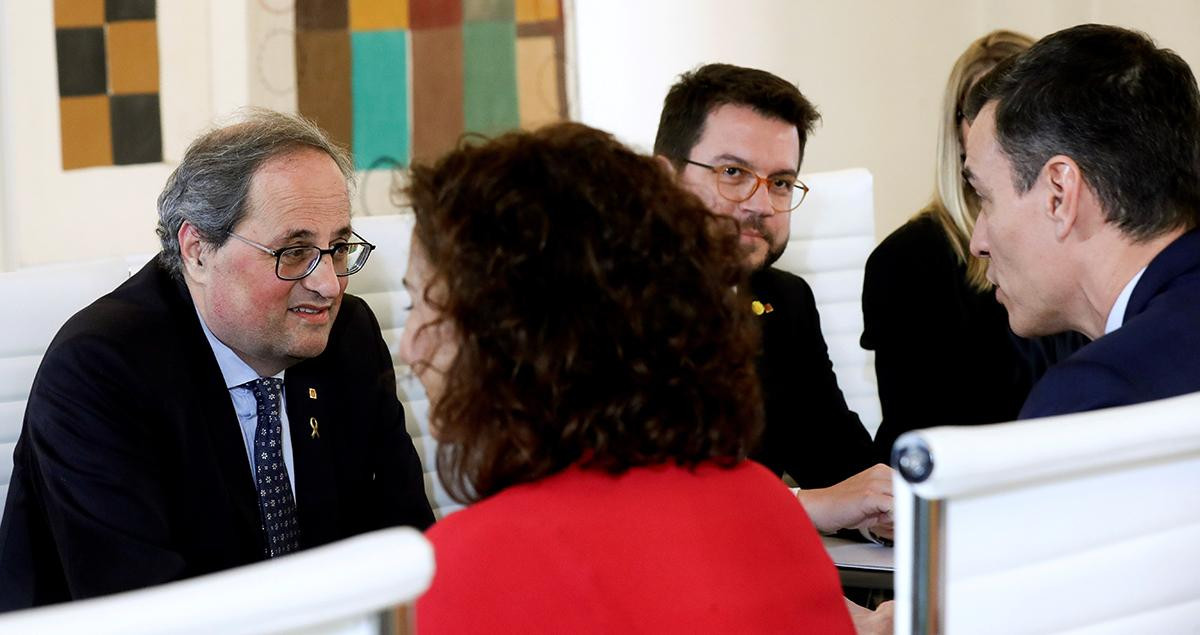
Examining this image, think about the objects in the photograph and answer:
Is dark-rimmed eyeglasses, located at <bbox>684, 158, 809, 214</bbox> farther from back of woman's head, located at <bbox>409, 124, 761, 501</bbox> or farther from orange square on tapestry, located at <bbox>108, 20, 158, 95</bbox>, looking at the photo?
orange square on tapestry, located at <bbox>108, 20, 158, 95</bbox>

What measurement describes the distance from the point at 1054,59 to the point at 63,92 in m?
3.14

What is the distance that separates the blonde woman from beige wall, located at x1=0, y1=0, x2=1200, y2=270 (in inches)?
69.8

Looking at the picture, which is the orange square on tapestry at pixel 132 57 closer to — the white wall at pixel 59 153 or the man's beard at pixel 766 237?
the white wall at pixel 59 153

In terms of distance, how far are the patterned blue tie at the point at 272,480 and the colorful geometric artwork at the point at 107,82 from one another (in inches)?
82.0

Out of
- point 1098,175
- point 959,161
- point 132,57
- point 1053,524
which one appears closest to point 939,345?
point 959,161

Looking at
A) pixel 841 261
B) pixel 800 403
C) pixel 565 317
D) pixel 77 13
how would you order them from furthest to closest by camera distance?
pixel 77 13, pixel 841 261, pixel 800 403, pixel 565 317

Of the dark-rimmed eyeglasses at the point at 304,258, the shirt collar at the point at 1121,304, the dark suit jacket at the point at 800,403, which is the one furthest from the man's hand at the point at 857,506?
the dark-rimmed eyeglasses at the point at 304,258

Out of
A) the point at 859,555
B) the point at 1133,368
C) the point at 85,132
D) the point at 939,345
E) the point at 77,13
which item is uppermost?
the point at 77,13

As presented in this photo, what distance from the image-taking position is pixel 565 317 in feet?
3.73

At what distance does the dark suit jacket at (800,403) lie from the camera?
2.60 m

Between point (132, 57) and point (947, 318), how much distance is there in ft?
8.36

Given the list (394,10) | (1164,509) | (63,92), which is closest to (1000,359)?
(1164,509)

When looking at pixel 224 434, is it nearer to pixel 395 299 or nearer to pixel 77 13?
pixel 395 299

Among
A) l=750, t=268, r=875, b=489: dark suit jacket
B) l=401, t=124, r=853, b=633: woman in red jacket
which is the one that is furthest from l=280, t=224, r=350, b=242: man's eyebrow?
l=401, t=124, r=853, b=633: woman in red jacket
